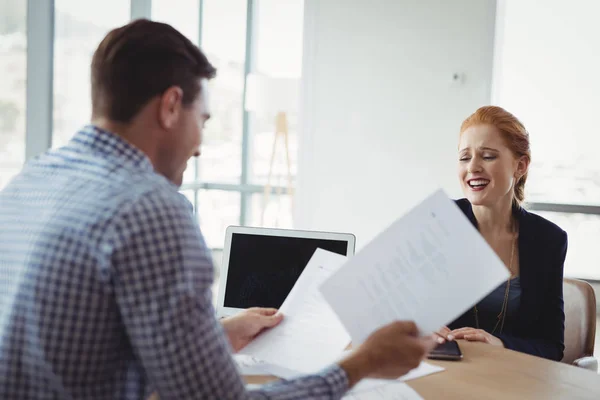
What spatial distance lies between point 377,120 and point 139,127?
163 inches

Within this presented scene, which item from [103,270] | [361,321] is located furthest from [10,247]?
[361,321]

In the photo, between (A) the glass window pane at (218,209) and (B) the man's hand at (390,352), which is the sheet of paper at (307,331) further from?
(A) the glass window pane at (218,209)

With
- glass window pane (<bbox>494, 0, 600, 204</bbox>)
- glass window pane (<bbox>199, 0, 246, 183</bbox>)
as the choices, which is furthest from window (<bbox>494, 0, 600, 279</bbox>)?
glass window pane (<bbox>199, 0, 246, 183</bbox>)

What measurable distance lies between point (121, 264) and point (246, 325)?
0.68 m

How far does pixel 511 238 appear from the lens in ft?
7.51

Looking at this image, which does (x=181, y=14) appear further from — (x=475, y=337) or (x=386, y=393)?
(x=386, y=393)

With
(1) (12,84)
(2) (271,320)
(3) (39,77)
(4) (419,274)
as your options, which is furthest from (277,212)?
(4) (419,274)

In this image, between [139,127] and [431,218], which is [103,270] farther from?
[431,218]

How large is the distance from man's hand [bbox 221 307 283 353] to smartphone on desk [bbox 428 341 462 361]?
0.44m

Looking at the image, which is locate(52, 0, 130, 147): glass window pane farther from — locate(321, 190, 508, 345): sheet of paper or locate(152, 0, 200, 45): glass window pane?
locate(321, 190, 508, 345): sheet of paper

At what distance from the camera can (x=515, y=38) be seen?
16.0 feet

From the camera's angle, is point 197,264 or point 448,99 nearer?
point 197,264

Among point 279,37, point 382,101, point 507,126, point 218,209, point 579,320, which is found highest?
point 279,37

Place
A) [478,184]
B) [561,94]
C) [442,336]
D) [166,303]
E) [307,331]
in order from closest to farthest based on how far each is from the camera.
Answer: [166,303], [307,331], [442,336], [478,184], [561,94]
